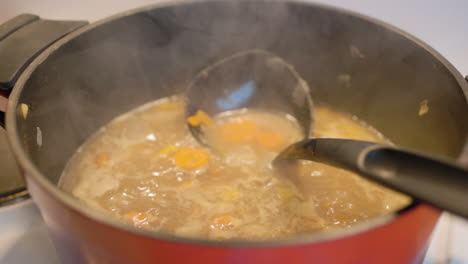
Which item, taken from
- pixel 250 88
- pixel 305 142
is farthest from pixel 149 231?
pixel 250 88

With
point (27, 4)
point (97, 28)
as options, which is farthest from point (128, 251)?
point (27, 4)

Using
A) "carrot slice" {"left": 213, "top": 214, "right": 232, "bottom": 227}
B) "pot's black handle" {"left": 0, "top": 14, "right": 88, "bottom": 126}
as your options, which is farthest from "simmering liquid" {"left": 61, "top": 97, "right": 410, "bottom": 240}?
"pot's black handle" {"left": 0, "top": 14, "right": 88, "bottom": 126}

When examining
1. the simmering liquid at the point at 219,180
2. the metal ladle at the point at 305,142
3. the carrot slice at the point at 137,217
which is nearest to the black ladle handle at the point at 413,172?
the metal ladle at the point at 305,142

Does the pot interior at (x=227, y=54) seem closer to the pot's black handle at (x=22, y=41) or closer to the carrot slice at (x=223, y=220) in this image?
the pot's black handle at (x=22, y=41)

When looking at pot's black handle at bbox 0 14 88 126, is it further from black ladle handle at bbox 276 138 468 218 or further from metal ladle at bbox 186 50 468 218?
black ladle handle at bbox 276 138 468 218

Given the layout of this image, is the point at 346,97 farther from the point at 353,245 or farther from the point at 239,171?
the point at 353,245

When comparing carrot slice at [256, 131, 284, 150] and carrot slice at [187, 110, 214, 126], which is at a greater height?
carrot slice at [187, 110, 214, 126]
